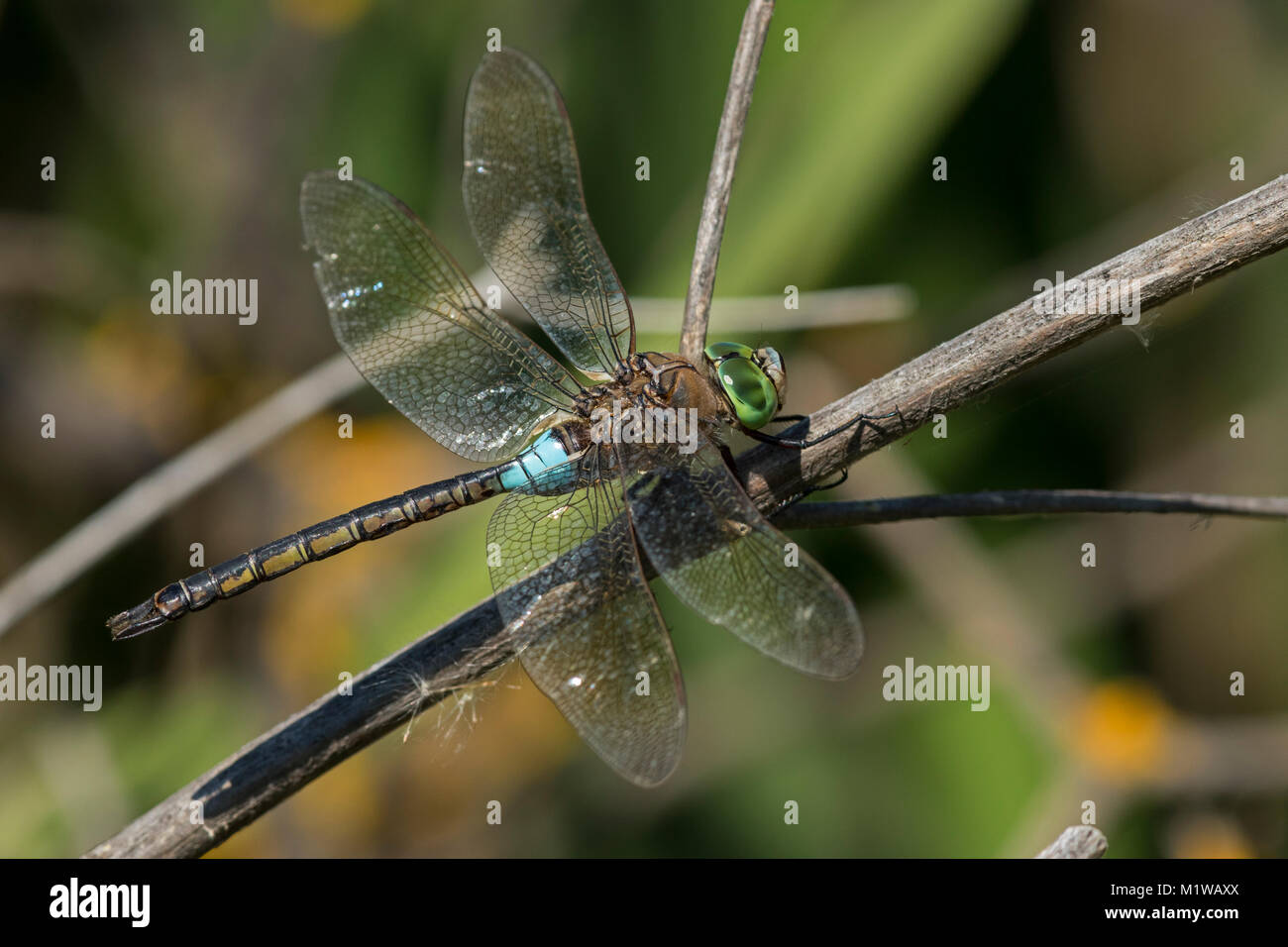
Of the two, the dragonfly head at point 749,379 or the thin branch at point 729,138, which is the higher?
the thin branch at point 729,138

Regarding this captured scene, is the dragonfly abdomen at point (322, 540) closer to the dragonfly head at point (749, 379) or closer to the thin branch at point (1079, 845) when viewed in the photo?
the dragonfly head at point (749, 379)

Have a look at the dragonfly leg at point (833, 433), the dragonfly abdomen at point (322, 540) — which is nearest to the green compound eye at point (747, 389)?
the dragonfly leg at point (833, 433)

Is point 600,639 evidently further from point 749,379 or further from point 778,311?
point 778,311

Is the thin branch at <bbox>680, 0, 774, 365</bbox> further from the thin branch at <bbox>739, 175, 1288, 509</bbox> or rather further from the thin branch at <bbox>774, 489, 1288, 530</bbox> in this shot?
the thin branch at <bbox>774, 489, 1288, 530</bbox>

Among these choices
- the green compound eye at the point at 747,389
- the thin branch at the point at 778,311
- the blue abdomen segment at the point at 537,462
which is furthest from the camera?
the thin branch at the point at 778,311

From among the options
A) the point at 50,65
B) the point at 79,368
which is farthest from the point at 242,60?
the point at 79,368

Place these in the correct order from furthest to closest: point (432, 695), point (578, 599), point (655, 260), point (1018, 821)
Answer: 1. point (655, 260)
2. point (1018, 821)
3. point (578, 599)
4. point (432, 695)

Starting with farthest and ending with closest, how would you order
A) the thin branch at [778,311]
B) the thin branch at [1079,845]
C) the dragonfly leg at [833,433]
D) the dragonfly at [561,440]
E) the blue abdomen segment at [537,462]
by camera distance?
the thin branch at [778,311], the blue abdomen segment at [537,462], the dragonfly at [561,440], the dragonfly leg at [833,433], the thin branch at [1079,845]

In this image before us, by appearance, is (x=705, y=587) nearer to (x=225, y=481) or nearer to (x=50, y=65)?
(x=225, y=481)
